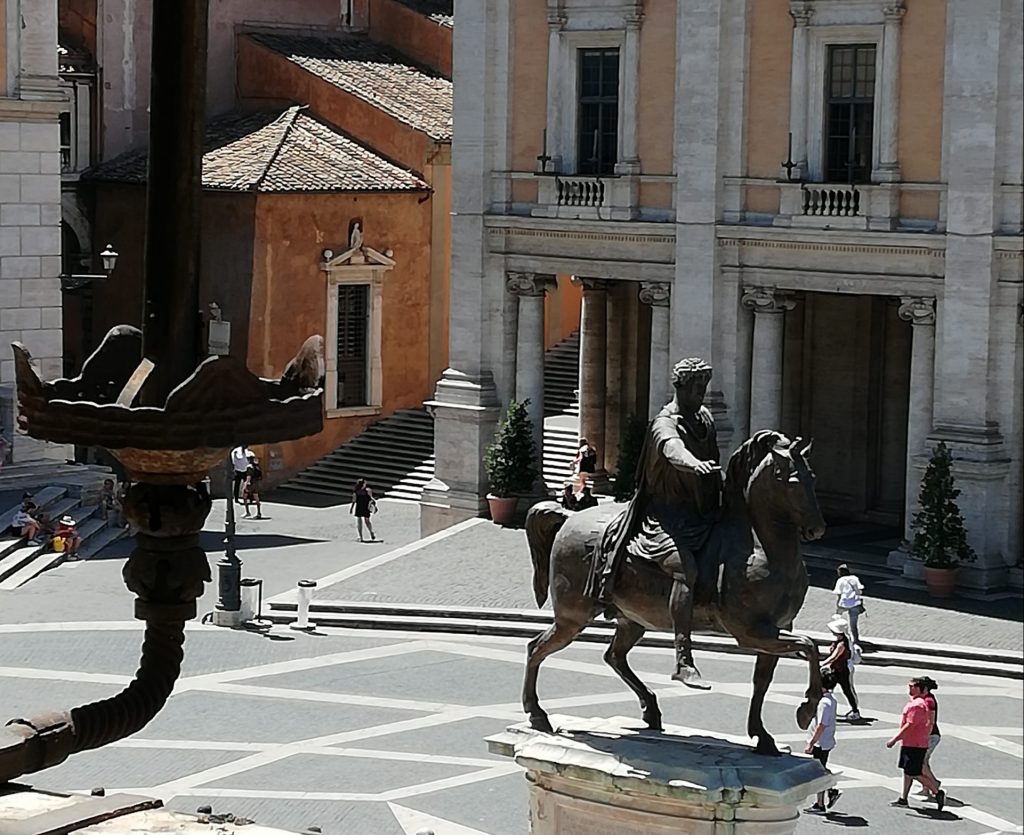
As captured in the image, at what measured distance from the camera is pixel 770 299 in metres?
31.2

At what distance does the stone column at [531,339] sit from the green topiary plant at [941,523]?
741 cm

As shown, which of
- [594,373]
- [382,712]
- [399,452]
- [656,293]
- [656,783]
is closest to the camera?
[656,783]

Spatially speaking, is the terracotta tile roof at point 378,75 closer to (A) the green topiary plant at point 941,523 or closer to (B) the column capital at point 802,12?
(B) the column capital at point 802,12

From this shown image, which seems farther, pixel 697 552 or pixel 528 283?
pixel 528 283

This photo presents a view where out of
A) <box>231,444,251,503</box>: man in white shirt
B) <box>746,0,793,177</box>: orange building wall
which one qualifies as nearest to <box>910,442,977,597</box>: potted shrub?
<box>746,0,793,177</box>: orange building wall

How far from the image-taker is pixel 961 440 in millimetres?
28891

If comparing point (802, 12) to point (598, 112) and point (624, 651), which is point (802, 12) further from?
point (624, 651)

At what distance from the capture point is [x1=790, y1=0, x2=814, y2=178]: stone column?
100.0 feet

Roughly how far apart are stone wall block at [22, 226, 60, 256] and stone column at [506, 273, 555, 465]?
7.46 metres

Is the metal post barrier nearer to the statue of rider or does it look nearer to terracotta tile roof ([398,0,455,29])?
the statue of rider

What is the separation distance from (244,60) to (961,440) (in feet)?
62.9

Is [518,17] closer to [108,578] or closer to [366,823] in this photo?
[108,578]

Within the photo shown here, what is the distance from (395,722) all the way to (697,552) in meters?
8.99

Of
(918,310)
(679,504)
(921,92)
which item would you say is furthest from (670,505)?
(921,92)
